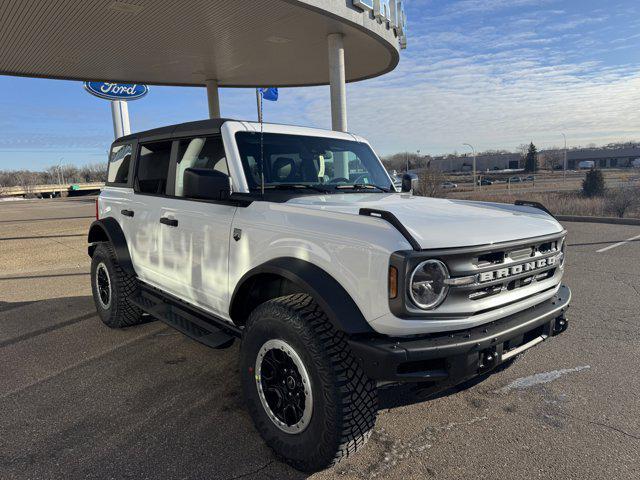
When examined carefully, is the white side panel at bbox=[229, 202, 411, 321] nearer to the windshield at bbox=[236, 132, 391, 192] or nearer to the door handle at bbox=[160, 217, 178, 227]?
the windshield at bbox=[236, 132, 391, 192]

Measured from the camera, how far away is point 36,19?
1020 cm

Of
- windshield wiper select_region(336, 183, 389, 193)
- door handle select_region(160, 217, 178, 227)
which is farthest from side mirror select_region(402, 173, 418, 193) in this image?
door handle select_region(160, 217, 178, 227)

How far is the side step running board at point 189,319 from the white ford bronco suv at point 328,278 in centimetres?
2

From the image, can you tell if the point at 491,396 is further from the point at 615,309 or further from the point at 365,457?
the point at 615,309

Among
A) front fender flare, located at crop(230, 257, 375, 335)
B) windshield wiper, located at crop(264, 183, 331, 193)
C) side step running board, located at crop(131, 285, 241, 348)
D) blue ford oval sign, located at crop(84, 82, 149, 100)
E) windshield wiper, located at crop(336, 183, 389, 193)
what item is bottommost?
side step running board, located at crop(131, 285, 241, 348)

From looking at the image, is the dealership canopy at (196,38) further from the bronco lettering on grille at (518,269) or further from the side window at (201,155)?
the bronco lettering on grille at (518,269)

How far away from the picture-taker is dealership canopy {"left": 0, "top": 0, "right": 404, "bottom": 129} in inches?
399

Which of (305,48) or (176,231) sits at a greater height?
(305,48)

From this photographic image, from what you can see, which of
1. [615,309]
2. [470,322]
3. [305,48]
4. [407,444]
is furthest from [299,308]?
[305,48]

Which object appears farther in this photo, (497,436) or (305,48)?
(305,48)

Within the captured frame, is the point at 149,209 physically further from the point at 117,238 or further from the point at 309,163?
the point at 309,163

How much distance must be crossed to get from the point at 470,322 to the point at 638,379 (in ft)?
7.17

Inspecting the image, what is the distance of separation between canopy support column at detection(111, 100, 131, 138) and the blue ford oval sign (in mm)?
331

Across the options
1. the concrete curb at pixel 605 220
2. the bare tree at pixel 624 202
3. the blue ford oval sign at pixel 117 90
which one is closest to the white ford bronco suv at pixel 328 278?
the concrete curb at pixel 605 220
